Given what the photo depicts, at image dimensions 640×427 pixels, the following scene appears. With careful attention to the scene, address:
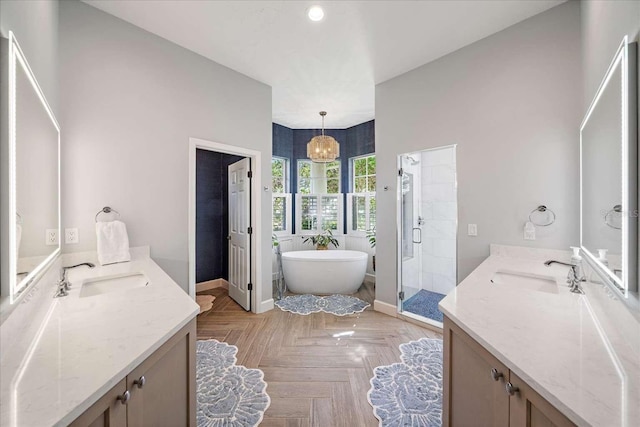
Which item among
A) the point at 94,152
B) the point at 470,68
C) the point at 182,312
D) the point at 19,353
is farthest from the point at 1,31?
the point at 470,68

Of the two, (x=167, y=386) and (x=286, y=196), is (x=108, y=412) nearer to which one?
(x=167, y=386)

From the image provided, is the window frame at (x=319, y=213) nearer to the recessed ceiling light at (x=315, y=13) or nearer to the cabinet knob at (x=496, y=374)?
the recessed ceiling light at (x=315, y=13)

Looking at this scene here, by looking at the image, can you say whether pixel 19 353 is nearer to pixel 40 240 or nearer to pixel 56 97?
pixel 40 240

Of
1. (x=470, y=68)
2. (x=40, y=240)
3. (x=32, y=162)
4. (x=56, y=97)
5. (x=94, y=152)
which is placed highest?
(x=470, y=68)

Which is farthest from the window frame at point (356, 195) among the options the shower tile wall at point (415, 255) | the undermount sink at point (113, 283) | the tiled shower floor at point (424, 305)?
the undermount sink at point (113, 283)

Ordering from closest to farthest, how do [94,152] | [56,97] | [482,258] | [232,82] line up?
[56,97] → [94,152] → [482,258] → [232,82]

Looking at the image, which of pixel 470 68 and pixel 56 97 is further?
pixel 470 68

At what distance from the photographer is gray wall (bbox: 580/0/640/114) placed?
1.04 meters

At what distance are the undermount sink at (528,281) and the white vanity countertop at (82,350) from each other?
1.92 meters

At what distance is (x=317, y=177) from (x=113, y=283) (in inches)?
159

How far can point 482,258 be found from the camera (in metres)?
2.56

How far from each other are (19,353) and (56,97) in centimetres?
183

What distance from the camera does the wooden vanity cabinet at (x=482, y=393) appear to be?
791 mm

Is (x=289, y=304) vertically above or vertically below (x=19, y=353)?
below
